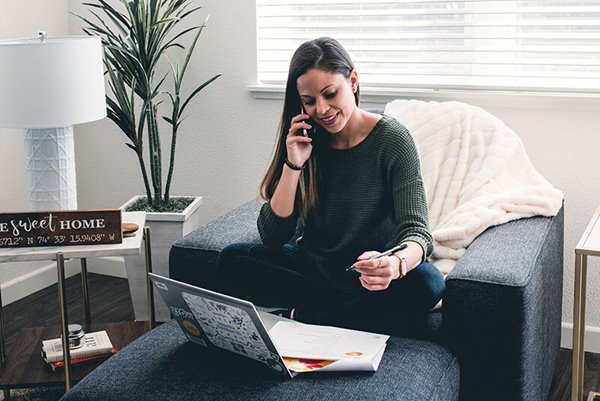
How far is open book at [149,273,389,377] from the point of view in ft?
5.46

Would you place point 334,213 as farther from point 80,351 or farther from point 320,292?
point 80,351

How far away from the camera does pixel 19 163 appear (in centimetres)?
327

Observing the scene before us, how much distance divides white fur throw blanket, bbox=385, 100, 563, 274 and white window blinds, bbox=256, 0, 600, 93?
13.7 inches

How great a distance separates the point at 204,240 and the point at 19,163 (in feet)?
4.39

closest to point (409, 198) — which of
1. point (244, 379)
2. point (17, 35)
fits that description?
point (244, 379)

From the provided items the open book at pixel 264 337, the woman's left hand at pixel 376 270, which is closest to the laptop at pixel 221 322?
the open book at pixel 264 337

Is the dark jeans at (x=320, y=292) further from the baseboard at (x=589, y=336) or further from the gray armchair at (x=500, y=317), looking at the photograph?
the baseboard at (x=589, y=336)

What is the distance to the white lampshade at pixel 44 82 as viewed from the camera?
2178mm

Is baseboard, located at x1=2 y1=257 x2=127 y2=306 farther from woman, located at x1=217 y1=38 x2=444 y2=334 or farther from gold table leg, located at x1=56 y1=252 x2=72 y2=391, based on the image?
woman, located at x1=217 y1=38 x2=444 y2=334

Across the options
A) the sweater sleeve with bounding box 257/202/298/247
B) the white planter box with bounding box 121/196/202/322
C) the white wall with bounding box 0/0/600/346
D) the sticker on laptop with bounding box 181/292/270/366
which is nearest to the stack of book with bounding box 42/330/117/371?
the white planter box with bounding box 121/196/202/322

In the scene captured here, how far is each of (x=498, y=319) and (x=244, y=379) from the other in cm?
56

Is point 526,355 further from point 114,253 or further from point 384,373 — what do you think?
point 114,253

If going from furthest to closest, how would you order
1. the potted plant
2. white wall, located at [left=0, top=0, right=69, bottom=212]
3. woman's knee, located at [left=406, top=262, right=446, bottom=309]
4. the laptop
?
white wall, located at [left=0, top=0, right=69, bottom=212], the potted plant, woman's knee, located at [left=406, top=262, right=446, bottom=309], the laptop

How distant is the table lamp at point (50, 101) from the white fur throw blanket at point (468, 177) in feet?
2.92
